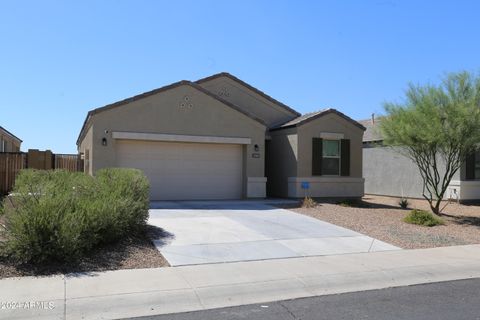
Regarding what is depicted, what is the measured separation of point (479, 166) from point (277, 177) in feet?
31.9

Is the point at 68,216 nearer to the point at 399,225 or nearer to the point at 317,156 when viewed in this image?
the point at 399,225

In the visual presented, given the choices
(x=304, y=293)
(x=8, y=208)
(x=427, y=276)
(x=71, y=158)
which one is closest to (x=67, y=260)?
(x=8, y=208)

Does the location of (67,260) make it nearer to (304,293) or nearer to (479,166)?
(304,293)

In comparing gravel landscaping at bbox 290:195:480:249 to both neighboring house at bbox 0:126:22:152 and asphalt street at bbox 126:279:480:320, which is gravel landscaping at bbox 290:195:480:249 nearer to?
asphalt street at bbox 126:279:480:320

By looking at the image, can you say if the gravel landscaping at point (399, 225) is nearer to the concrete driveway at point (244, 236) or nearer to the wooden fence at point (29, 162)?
the concrete driveway at point (244, 236)

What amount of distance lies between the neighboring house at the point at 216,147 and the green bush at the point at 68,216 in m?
6.43

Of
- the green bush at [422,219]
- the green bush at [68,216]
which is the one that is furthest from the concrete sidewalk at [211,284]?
the green bush at [422,219]

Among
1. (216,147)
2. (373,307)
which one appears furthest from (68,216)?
(216,147)

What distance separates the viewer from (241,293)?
719cm

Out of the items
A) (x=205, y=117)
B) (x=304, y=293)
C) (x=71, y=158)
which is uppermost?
(x=205, y=117)

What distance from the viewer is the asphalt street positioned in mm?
6152

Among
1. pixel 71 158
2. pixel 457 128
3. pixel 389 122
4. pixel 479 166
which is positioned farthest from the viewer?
pixel 479 166

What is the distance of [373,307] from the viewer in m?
6.64

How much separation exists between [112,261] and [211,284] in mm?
2148
